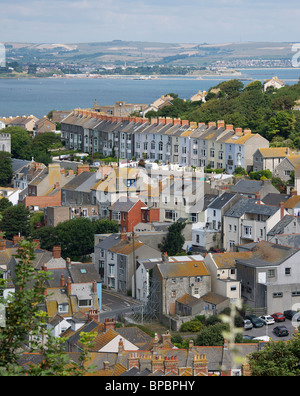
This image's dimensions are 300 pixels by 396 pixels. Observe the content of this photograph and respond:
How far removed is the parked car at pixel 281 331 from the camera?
17.9m

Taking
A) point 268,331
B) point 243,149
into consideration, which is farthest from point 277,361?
point 243,149

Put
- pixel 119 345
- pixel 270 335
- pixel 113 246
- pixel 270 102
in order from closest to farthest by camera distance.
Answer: pixel 119 345 → pixel 270 335 → pixel 113 246 → pixel 270 102

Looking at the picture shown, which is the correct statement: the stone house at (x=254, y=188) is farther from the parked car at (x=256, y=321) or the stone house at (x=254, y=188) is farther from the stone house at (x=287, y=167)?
the parked car at (x=256, y=321)

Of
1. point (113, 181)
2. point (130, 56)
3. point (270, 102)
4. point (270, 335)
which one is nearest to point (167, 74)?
point (130, 56)

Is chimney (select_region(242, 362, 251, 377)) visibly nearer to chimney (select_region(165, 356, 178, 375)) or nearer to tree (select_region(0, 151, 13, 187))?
chimney (select_region(165, 356, 178, 375))

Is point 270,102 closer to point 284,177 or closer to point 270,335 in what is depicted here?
point 284,177

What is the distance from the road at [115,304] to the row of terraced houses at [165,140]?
1219cm

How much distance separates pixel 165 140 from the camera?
3906 cm

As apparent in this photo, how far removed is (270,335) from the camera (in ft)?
59.4

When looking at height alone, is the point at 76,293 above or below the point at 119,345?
below

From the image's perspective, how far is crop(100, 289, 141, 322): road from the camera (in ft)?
66.6

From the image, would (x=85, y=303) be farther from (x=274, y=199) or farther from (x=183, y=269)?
(x=274, y=199)

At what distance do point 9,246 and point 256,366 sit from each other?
52.9 feet

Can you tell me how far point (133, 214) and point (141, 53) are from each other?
17060 cm
